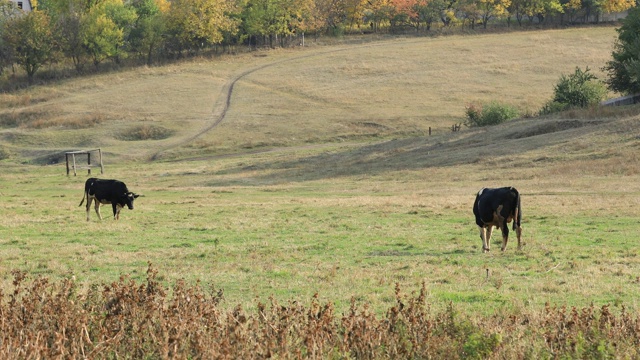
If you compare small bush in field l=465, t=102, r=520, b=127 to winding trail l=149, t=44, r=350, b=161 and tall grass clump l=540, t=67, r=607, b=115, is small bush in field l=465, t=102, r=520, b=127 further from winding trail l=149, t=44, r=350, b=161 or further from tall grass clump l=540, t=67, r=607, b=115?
winding trail l=149, t=44, r=350, b=161

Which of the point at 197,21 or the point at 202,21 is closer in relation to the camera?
the point at 197,21

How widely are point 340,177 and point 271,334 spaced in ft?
144

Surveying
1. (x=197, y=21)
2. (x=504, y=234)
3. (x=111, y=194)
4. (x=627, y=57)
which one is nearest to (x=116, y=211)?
(x=111, y=194)

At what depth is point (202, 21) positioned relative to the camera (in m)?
126

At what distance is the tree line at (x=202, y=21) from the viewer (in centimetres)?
12219

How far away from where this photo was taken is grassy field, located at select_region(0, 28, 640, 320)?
1805 cm

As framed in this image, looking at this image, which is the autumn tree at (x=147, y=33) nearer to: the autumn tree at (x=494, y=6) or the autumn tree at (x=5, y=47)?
the autumn tree at (x=5, y=47)

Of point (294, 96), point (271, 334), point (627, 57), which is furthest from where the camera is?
point (294, 96)

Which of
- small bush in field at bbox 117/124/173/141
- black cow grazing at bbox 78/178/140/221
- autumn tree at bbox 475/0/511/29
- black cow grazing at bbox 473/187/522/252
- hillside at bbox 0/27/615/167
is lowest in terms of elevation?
small bush in field at bbox 117/124/173/141

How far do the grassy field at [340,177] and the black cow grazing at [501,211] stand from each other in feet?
1.83

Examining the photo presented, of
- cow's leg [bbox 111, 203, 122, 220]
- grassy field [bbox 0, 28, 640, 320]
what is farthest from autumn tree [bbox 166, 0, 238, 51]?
cow's leg [bbox 111, 203, 122, 220]

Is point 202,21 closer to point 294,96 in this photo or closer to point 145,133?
point 294,96

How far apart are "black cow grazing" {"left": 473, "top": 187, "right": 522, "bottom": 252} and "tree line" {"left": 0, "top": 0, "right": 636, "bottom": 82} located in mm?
106814

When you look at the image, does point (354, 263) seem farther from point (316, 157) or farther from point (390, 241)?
point (316, 157)
